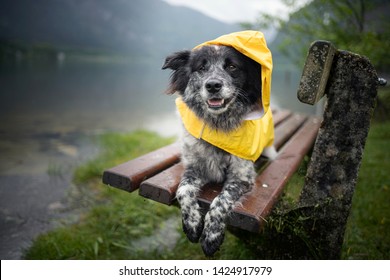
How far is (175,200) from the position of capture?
244 cm

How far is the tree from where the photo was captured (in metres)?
6.11

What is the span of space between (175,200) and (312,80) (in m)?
1.35

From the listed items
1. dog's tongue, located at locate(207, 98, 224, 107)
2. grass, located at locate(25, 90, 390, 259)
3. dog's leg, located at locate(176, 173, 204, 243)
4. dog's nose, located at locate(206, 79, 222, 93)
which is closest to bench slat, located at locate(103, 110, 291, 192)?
dog's leg, located at locate(176, 173, 204, 243)

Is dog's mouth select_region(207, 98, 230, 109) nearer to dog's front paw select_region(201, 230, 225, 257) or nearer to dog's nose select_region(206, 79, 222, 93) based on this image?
dog's nose select_region(206, 79, 222, 93)

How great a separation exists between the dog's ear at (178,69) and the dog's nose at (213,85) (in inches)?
20.6

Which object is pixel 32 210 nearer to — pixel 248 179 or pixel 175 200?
pixel 175 200

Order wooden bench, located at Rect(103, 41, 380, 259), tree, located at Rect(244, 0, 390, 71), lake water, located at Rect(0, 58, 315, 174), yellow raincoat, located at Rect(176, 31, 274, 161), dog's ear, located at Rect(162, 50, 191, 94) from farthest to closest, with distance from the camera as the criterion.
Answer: lake water, located at Rect(0, 58, 315, 174)
tree, located at Rect(244, 0, 390, 71)
dog's ear, located at Rect(162, 50, 191, 94)
yellow raincoat, located at Rect(176, 31, 274, 161)
wooden bench, located at Rect(103, 41, 380, 259)

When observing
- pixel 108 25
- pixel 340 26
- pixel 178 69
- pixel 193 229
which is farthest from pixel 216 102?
pixel 108 25

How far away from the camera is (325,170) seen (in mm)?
2158

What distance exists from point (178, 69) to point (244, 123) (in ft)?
2.83

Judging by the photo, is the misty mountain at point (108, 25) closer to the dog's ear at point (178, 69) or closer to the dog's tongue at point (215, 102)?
the dog's ear at point (178, 69)

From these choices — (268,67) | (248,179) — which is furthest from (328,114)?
(248,179)

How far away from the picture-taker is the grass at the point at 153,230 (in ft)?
9.64

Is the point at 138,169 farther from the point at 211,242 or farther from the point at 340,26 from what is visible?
the point at 340,26
